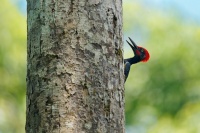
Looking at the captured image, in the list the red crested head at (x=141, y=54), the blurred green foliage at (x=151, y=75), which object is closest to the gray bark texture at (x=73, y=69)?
the red crested head at (x=141, y=54)

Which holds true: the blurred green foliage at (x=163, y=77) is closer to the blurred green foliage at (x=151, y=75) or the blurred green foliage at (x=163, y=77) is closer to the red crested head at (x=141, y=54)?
the blurred green foliage at (x=151, y=75)

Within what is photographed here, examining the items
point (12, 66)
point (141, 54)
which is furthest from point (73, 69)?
point (12, 66)

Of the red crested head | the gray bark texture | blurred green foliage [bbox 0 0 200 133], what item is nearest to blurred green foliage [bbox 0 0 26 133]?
blurred green foliage [bbox 0 0 200 133]

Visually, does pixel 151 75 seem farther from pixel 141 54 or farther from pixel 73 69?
pixel 73 69

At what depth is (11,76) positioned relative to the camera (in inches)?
432

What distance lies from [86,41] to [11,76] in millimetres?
8926

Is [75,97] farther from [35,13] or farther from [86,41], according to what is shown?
[35,13]

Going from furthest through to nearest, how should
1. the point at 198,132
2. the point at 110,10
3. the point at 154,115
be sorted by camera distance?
the point at 154,115
the point at 198,132
the point at 110,10

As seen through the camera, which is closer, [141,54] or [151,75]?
[141,54]

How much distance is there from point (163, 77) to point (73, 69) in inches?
342

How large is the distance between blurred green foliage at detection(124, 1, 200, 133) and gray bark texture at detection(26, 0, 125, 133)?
788 centimetres

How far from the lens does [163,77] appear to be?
424 inches

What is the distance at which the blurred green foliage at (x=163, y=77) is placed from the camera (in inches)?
407

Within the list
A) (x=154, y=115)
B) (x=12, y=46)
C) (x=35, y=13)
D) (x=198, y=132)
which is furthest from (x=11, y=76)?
(x=35, y=13)
